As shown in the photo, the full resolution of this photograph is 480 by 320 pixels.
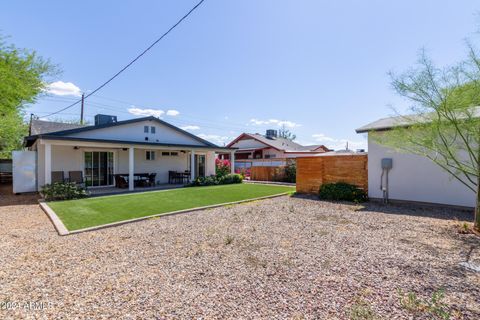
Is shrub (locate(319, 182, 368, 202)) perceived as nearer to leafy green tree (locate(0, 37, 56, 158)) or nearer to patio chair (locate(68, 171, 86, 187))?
patio chair (locate(68, 171, 86, 187))

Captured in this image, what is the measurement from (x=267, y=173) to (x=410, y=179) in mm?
11944

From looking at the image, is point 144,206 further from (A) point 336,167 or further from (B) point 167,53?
(A) point 336,167

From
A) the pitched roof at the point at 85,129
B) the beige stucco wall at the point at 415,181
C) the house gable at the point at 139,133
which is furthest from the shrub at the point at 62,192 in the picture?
the beige stucco wall at the point at 415,181

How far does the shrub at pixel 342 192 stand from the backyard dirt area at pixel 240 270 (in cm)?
361

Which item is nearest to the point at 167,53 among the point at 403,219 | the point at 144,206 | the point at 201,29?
the point at 201,29

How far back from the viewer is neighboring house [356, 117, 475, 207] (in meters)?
8.84

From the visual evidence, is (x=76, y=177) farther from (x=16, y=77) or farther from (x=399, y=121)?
(x=399, y=121)

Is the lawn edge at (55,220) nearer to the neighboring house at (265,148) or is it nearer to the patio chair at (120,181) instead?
the patio chair at (120,181)

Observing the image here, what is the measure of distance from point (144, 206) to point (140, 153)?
8.24 m

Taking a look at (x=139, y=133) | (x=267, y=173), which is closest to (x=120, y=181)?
(x=139, y=133)

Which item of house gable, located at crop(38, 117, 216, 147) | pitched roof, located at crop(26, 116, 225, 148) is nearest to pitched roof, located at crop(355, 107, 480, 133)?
pitched roof, located at crop(26, 116, 225, 148)

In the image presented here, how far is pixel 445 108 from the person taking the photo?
253 inches

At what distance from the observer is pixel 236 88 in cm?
2006

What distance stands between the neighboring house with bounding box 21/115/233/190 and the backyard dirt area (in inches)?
263
